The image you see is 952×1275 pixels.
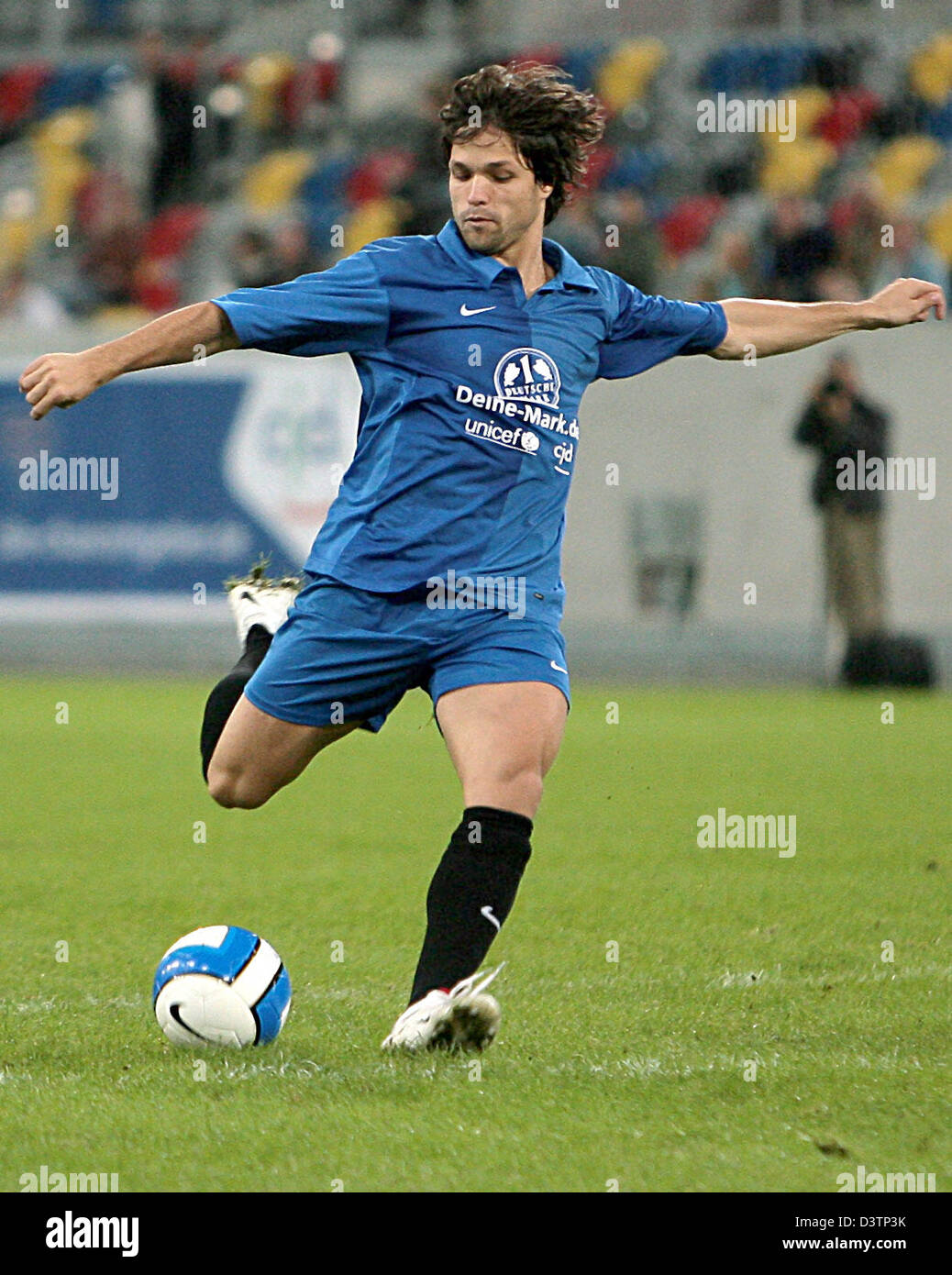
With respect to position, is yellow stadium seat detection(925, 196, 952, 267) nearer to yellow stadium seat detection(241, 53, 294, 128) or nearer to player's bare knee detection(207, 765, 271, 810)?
yellow stadium seat detection(241, 53, 294, 128)

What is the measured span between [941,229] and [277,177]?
674cm

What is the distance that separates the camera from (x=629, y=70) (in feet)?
62.8

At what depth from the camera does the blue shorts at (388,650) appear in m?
4.36

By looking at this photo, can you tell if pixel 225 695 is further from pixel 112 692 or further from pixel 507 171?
pixel 112 692

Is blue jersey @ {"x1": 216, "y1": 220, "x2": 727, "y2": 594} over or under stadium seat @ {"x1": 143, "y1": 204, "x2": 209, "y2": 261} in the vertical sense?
under

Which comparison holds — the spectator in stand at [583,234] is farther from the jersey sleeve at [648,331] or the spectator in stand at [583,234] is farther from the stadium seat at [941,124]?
the jersey sleeve at [648,331]

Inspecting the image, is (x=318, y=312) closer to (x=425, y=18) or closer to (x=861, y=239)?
(x=861, y=239)

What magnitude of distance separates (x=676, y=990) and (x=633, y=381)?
36.4 feet

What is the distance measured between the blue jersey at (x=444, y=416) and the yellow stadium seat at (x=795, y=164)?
1354cm

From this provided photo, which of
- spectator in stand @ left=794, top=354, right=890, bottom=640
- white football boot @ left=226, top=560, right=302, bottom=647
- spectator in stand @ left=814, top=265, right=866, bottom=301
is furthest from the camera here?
spectator in stand @ left=814, top=265, right=866, bottom=301

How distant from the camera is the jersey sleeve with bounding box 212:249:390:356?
13.8ft

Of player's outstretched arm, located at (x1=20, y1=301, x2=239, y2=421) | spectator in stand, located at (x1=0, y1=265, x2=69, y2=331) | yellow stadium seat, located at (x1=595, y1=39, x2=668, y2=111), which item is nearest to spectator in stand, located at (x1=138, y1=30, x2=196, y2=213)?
spectator in stand, located at (x1=0, y1=265, x2=69, y2=331)

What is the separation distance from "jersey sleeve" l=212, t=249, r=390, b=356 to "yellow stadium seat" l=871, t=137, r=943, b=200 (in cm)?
1407

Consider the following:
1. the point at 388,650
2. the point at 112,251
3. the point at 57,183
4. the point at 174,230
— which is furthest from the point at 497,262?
the point at 57,183
